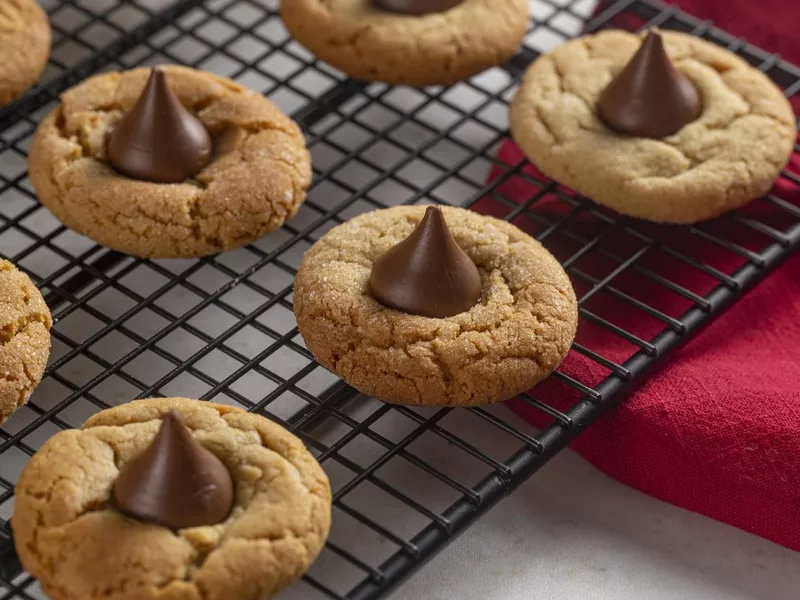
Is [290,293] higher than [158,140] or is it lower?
lower

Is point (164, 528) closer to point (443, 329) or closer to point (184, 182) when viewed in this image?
point (443, 329)

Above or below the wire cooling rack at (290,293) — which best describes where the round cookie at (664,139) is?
above

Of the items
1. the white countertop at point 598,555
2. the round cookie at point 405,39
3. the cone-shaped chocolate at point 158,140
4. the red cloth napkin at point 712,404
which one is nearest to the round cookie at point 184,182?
the cone-shaped chocolate at point 158,140

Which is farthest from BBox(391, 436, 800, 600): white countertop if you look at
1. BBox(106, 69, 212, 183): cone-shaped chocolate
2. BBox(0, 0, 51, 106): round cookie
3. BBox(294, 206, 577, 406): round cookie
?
BBox(0, 0, 51, 106): round cookie

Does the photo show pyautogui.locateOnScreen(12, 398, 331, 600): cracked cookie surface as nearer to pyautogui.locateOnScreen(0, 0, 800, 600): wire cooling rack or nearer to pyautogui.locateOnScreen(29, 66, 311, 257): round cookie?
pyautogui.locateOnScreen(0, 0, 800, 600): wire cooling rack

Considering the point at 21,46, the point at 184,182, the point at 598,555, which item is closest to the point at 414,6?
the point at 184,182

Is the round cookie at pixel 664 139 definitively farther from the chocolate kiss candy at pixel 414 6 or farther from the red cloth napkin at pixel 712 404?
the chocolate kiss candy at pixel 414 6
